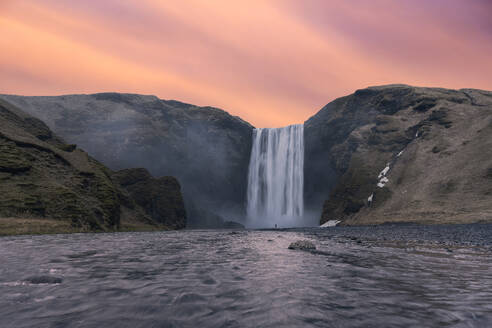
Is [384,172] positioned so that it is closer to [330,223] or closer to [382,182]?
[382,182]

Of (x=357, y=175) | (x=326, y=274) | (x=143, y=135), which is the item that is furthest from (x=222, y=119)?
A: (x=326, y=274)

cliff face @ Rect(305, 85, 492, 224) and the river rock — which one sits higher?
cliff face @ Rect(305, 85, 492, 224)

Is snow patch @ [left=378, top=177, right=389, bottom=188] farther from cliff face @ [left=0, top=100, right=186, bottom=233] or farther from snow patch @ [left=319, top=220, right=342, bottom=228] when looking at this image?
cliff face @ [left=0, top=100, right=186, bottom=233]

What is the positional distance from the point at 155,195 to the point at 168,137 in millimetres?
35058

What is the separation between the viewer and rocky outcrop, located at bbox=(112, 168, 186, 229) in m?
67.7

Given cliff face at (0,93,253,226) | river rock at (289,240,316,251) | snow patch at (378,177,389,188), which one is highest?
cliff face at (0,93,253,226)

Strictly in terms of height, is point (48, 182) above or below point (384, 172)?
below

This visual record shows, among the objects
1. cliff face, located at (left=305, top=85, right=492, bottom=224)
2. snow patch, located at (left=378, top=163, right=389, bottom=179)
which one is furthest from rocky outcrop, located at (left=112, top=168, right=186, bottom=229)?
snow patch, located at (left=378, top=163, right=389, bottom=179)

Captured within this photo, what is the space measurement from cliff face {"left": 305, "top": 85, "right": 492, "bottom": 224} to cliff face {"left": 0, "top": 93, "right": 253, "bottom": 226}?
27.3 meters

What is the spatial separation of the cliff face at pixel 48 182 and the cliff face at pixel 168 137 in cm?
3807

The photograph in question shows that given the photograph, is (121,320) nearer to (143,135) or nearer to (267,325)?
(267,325)

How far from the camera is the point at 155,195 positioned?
228 feet

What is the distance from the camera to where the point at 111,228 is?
1729 inches

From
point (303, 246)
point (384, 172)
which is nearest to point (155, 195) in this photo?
point (384, 172)
